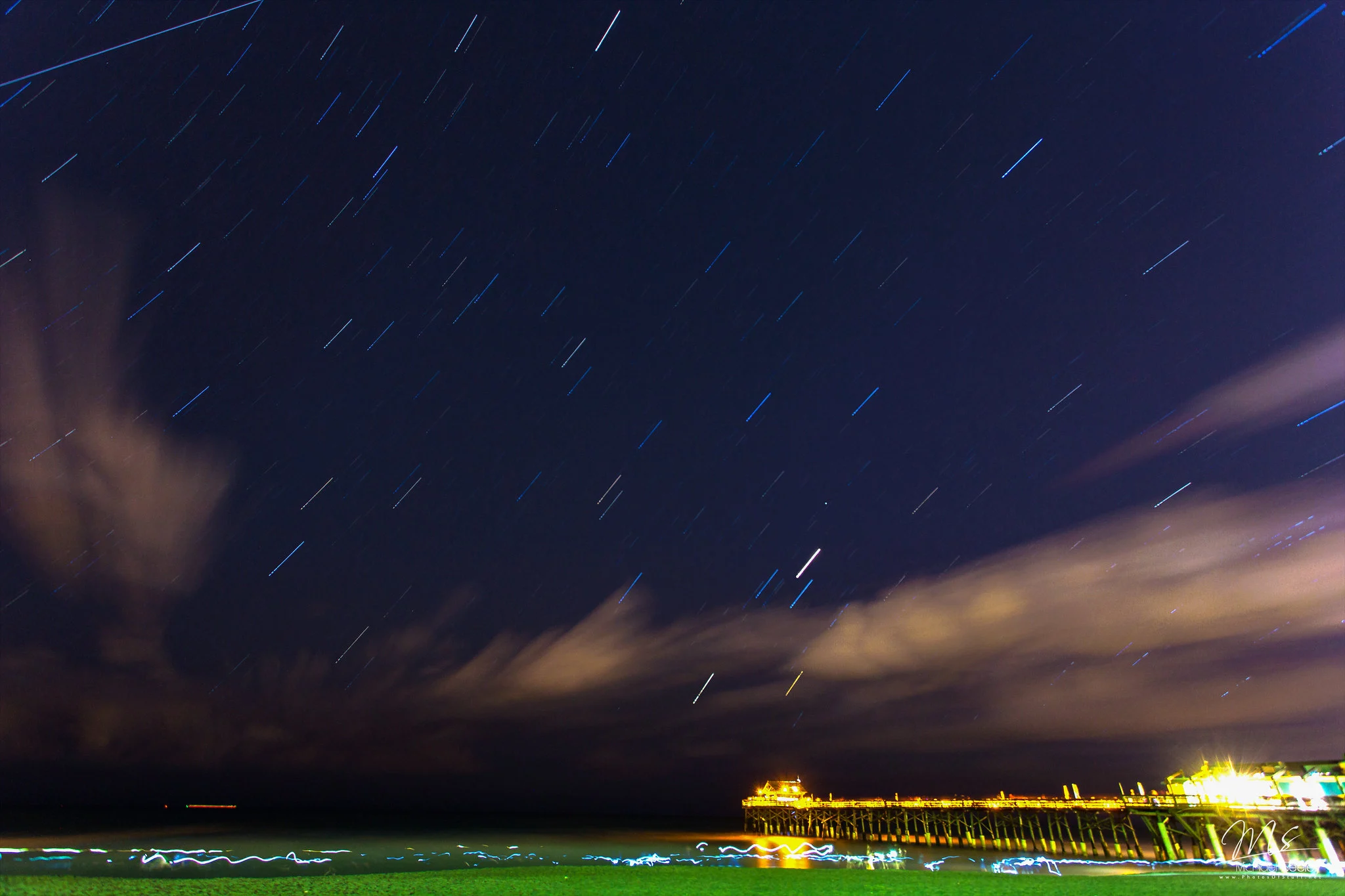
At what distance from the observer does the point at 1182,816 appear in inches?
1636

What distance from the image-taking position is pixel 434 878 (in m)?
25.5

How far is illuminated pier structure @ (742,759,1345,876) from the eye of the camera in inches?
1294

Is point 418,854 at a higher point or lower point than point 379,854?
lower

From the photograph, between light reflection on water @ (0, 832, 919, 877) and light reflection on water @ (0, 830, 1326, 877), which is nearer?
light reflection on water @ (0, 830, 1326, 877)

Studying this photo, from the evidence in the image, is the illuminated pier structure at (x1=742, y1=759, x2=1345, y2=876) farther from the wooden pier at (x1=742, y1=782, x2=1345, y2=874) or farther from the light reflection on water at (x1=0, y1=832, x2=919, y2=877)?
the light reflection on water at (x1=0, y1=832, x2=919, y2=877)

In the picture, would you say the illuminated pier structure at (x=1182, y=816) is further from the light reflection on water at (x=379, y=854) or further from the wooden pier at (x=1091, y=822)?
the light reflection on water at (x=379, y=854)

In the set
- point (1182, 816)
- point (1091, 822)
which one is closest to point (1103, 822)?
point (1091, 822)

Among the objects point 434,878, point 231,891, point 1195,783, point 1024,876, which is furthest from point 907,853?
point 231,891

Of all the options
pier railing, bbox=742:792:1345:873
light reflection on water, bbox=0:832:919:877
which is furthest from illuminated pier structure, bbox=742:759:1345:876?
light reflection on water, bbox=0:832:919:877

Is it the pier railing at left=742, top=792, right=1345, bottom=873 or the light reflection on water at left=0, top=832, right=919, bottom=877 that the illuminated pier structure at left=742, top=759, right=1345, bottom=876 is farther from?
the light reflection on water at left=0, top=832, right=919, bottom=877

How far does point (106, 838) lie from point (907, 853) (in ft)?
240

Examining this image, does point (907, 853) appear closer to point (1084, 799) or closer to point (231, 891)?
point (1084, 799)

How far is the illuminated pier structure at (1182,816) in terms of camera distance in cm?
3288

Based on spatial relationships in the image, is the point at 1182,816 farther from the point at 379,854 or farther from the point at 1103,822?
the point at 379,854
